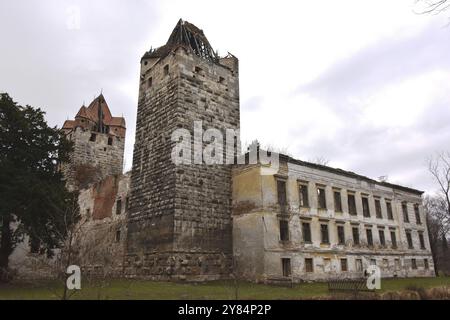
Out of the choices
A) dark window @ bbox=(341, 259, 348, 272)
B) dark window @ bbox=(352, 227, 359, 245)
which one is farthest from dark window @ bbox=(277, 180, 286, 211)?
dark window @ bbox=(352, 227, 359, 245)

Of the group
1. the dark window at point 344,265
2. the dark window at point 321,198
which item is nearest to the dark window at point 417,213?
the dark window at point 344,265

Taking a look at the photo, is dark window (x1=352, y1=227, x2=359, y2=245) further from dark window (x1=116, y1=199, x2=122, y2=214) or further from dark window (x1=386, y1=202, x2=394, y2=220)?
dark window (x1=116, y1=199, x2=122, y2=214)

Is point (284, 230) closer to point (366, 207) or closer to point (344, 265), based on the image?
point (344, 265)

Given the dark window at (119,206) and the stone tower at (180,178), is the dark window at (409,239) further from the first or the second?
the dark window at (119,206)

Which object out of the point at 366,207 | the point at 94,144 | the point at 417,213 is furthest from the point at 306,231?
the point at 94,144

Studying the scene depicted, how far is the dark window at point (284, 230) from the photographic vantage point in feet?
73.4

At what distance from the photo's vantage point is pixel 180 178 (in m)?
21.1

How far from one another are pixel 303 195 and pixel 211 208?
6474 millimetres

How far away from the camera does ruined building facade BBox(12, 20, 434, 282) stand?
21.0m

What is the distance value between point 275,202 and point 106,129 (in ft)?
94.3
